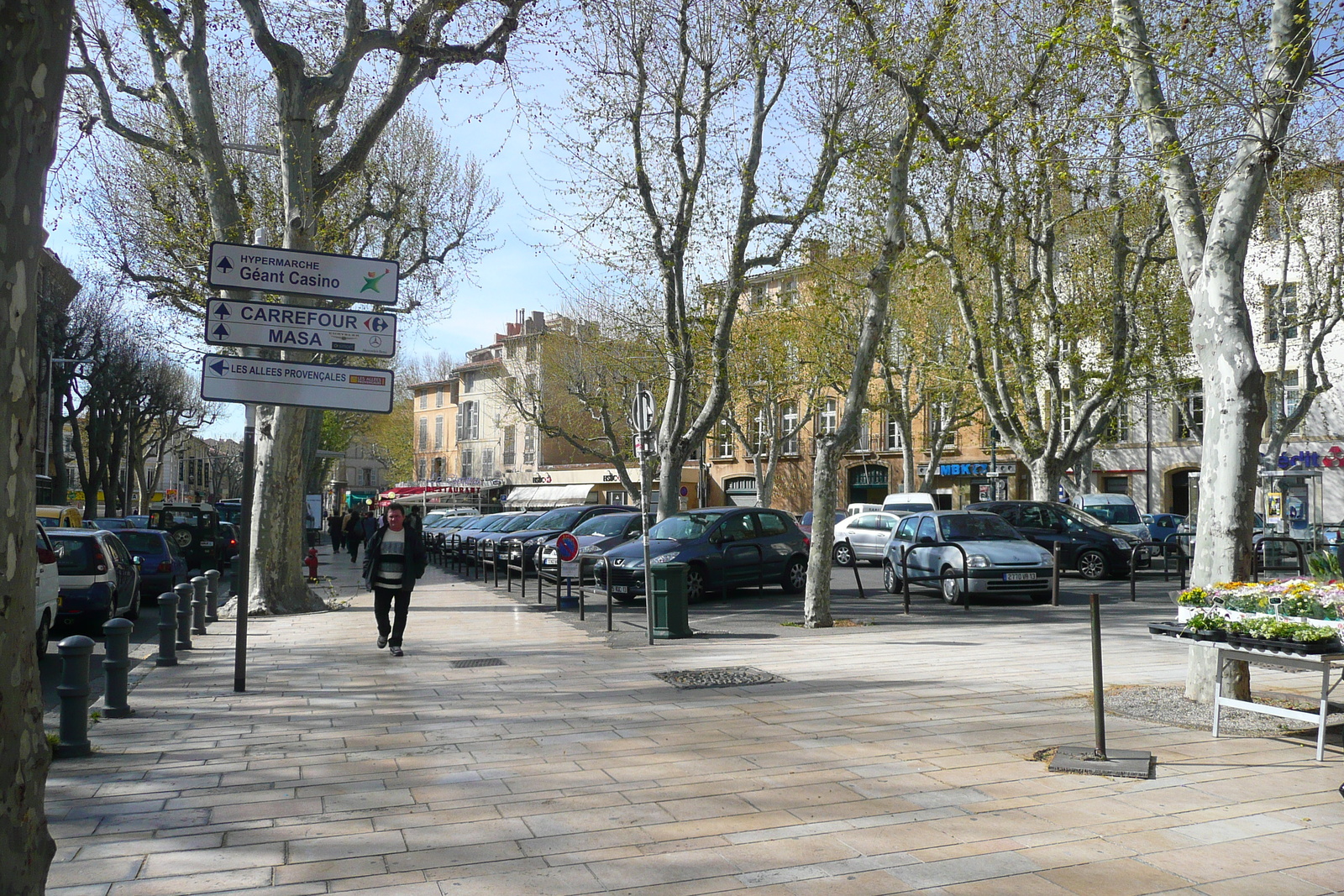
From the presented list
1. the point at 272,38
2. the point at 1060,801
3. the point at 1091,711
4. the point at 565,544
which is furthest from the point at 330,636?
the point at 1060,801

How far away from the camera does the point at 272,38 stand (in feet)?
50.6

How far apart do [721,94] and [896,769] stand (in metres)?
14.3

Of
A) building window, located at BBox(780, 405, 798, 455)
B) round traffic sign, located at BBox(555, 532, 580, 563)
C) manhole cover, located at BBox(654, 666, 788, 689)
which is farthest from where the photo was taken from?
building window, located at BBox(780, 405, 798, 455)

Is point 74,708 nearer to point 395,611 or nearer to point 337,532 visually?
point 395,611

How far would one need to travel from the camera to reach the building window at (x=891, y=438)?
176 ft

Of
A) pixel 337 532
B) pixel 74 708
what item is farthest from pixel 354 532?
pixel 74 708

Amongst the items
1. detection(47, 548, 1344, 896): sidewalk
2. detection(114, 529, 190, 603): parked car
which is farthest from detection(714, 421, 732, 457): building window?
detection(47, 548, 1344, 896): sidewalk

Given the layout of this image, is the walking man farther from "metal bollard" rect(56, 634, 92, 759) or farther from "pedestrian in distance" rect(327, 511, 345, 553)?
"pedestrian in distance" rect(327, 511, 345, 553)

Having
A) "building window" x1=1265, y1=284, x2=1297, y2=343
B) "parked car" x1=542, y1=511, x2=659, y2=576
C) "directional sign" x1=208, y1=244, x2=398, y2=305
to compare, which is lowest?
"parked car" x1=542, y1=511, x2=659, y2=576

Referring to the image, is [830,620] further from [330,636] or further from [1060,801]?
[1060,801]

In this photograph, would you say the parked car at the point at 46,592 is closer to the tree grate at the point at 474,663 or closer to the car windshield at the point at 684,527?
the tree grate at the point at 474,663

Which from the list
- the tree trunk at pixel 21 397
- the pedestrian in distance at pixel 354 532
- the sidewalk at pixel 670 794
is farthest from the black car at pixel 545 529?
the tree trunk at pixel 21 397

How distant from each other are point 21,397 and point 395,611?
907 centimetres

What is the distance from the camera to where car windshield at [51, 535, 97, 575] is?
13398 mm
